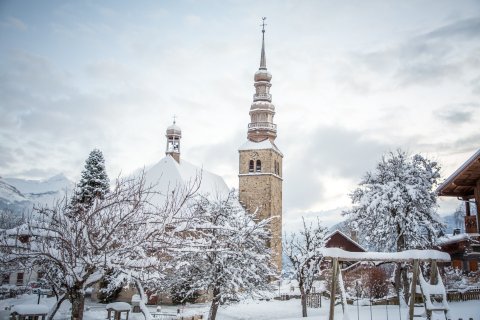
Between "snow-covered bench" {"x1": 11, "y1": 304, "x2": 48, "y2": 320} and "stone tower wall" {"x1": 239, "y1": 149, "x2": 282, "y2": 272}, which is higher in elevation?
"stone tower wall" {"x1": 239, "y1": 149, "x2": 282, "y2": 272}

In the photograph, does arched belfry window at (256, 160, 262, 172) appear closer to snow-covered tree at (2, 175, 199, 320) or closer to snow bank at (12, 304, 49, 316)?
snow bank at (12, 304, 49, 316)

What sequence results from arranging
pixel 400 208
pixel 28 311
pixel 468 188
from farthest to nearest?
1. pixel 400 208
2. pixel 468 188
3. pixel 28 311

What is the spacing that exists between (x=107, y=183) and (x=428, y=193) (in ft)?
72.9

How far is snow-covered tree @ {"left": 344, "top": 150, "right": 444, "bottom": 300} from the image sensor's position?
2250cm

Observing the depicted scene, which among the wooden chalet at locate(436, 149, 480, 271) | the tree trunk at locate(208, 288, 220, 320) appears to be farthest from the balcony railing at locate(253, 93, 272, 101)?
the tree trunk at locate(208, 288, 220, 320)

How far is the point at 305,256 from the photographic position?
23.2m

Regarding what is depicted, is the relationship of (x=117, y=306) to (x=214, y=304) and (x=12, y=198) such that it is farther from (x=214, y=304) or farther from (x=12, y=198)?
(x=12, y=198)

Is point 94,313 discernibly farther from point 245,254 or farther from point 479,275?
point 479,275

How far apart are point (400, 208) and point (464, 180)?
885cm

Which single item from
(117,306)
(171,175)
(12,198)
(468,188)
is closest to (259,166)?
(171,175)

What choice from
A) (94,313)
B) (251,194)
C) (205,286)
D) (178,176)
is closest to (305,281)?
(205,286)

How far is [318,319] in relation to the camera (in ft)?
49.8

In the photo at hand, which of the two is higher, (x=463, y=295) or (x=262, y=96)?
(x=262, y=96)

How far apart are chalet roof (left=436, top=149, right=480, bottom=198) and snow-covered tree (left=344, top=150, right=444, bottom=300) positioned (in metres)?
6.53
